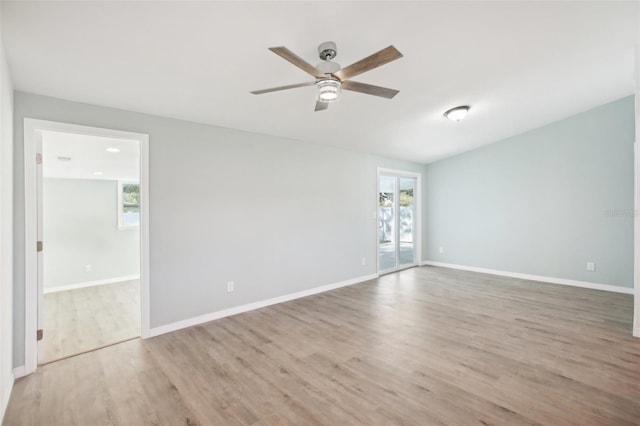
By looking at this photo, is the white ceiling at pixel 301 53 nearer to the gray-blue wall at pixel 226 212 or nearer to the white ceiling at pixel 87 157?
the gray-blue wall at pixel 226 212

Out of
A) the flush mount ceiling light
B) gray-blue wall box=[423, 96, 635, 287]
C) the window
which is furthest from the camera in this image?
the window

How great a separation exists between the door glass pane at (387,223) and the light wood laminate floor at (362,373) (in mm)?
2510

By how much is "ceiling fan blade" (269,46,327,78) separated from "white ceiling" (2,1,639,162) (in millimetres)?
397

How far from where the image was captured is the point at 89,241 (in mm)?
5570

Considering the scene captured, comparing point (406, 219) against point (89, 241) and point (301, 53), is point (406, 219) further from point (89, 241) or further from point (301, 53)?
point (89, 241)

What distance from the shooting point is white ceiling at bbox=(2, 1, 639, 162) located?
1.93 metres

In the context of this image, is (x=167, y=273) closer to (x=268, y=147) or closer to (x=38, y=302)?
(x=38, y=302)

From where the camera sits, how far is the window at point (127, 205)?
233 inches

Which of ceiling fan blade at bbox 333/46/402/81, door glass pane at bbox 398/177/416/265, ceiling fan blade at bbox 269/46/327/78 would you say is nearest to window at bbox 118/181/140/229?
ceiling fan blade at bbox 269/46/327/78

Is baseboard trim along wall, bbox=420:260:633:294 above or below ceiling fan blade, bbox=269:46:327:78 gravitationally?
below

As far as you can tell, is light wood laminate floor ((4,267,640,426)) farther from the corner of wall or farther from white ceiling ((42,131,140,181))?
white ceiling ((42,131,140,181))

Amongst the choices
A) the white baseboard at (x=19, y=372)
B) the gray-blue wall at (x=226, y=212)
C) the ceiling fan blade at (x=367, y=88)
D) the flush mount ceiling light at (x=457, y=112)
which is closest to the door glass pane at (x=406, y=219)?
the gray-blue wall at (x=226, y=212)

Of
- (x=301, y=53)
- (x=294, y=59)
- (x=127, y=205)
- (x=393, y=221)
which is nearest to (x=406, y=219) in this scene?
(x=393, y=221)

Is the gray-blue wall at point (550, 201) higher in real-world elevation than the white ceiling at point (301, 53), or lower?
lower
